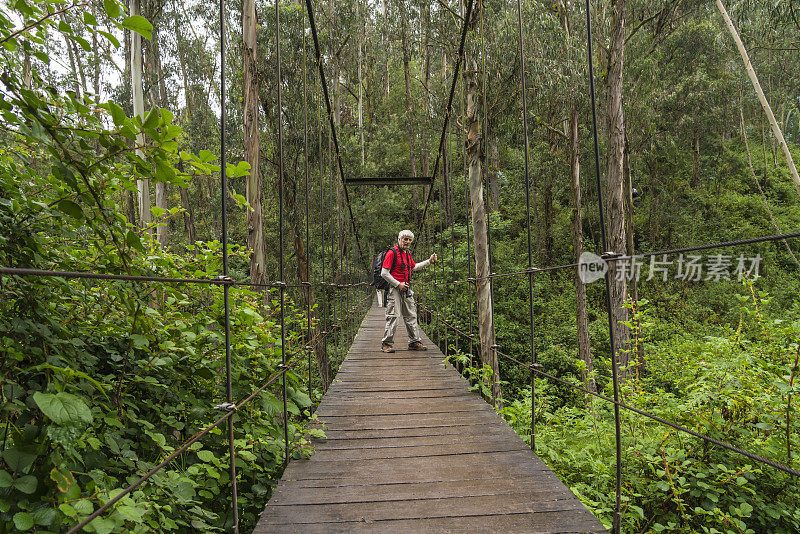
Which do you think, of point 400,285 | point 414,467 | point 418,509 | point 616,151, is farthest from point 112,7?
point 616,151

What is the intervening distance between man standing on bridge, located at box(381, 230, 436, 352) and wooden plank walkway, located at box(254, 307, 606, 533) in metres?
1.42

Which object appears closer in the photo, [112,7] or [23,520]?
[23,520]

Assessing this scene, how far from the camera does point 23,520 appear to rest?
720 mm

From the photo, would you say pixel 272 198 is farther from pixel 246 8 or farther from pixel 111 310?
pixel 111 310

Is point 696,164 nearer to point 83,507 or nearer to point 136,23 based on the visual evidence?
point 136,23

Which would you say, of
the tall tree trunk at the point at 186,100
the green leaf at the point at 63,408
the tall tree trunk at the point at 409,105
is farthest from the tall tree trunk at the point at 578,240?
the tall tree trunk at the point at 186,100

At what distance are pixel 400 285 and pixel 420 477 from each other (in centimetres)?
230

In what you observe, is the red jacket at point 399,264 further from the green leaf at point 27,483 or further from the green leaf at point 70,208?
the green leaf at point 27,483

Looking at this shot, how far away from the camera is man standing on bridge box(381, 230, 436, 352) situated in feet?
12.7

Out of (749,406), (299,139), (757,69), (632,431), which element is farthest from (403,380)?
(757,69)

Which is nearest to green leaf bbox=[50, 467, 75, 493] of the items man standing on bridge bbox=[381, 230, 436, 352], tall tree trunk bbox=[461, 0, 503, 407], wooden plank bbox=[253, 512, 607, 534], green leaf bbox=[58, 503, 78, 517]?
green leaf bbox=[58, 503, 78, 517]

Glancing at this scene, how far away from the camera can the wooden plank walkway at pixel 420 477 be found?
4.25 feet

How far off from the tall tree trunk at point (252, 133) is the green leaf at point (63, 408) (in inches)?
191

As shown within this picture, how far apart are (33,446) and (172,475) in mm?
374
